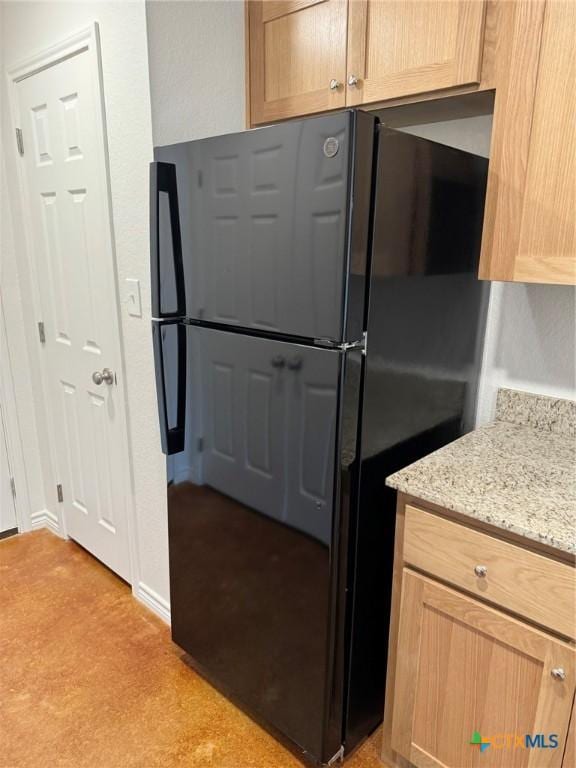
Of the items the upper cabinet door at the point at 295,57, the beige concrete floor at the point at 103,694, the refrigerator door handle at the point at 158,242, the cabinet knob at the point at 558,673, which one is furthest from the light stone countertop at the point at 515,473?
the upper cabinet door at the point at 295,57

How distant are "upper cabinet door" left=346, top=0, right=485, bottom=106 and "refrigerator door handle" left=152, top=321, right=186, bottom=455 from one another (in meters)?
0.82

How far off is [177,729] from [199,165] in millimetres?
1641

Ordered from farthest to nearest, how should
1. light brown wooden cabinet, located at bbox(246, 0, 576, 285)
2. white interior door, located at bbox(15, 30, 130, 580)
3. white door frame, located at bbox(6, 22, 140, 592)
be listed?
white interior door, located at bbox(15, 30, 130, 580) → white door frame, located at bbox(6, 22, 140, 592) → light brown wooden cabinet, located at bbox(246, 0, 576, 285)

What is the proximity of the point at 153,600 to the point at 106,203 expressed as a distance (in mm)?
1511

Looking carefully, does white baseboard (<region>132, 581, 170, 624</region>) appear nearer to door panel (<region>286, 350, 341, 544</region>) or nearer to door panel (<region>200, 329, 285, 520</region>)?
door panel (<region>200, 329, 285, 520</region>)

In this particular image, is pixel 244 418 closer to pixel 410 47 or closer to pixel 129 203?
pixel 129 203

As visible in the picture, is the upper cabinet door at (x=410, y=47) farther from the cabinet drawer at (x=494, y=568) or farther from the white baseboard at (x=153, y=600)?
the white baseboard at (x=153, y=600)

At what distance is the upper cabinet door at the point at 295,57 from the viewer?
1523 mm

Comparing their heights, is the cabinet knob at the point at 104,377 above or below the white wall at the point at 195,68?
below

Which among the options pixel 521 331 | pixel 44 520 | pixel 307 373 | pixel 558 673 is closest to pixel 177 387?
pixel 307 373

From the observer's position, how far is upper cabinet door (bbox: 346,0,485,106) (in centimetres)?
129

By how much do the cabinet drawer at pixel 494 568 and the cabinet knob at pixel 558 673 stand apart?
9cm

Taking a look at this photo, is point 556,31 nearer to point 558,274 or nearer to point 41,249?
point 558,274

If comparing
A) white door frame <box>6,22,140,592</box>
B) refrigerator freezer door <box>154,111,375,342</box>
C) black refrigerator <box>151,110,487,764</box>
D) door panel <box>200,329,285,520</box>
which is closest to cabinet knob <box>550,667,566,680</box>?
black refrigerator <box>151,110,487,764</box>
